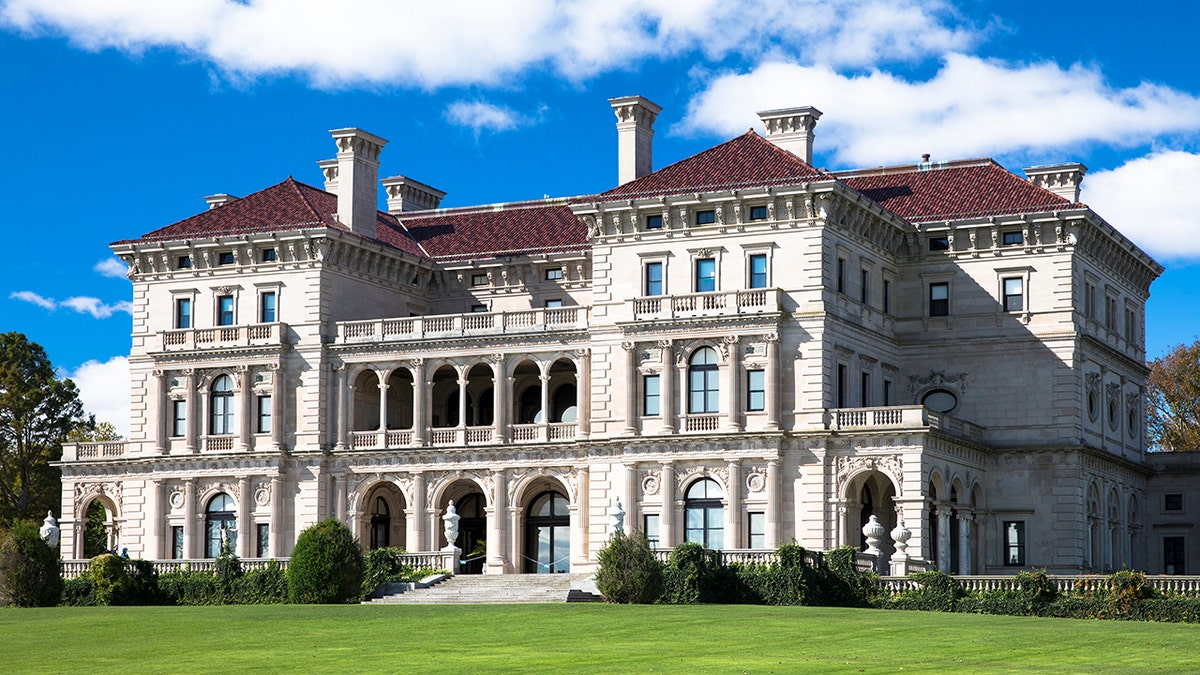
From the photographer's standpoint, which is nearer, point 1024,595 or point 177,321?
point 1024,595

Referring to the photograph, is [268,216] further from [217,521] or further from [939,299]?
[939,299]

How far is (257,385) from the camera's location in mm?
77000

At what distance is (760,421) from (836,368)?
337cm

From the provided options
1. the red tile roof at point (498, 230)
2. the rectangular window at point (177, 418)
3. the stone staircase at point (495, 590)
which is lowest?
the stone staircase at point (495, 590)

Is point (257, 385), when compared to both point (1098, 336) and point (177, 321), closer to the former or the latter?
point (177, 321)

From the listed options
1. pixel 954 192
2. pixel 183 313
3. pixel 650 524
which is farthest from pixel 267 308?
pixel 954 192

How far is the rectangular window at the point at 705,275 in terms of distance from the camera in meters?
69.6

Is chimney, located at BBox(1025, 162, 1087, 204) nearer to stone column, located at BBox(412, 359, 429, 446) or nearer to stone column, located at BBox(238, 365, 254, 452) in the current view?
stone column, located at BBox(412, 359, 429, 446)

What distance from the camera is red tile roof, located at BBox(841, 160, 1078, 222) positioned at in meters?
73.6

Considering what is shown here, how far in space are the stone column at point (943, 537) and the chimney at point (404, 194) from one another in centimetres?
3119

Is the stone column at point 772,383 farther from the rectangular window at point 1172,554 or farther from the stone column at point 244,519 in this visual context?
the rectangular window at point 1172,554

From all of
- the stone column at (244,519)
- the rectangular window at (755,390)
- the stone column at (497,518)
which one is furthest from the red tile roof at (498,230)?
the stone column at (244,519)

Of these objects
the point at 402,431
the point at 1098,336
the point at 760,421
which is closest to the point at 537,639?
the point at 760,421

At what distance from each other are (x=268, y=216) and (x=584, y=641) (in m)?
42.2
